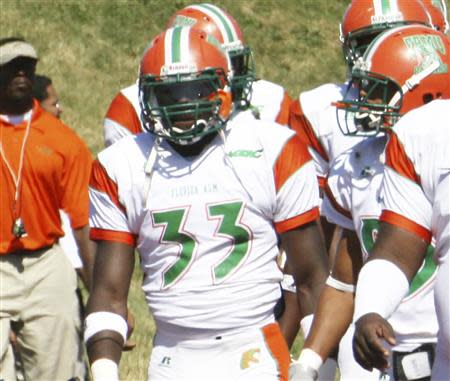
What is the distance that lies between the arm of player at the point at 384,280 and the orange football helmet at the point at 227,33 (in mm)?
2174

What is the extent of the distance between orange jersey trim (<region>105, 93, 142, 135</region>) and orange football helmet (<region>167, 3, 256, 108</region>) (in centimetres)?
51

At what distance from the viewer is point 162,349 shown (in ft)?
18.9

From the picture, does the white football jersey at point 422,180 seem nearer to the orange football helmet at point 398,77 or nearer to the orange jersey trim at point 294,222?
the orange jersey trim at point 294,222

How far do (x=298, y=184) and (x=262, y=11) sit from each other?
10624mm

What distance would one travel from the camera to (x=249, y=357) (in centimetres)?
566

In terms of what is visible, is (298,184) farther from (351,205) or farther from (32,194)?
(32,194)

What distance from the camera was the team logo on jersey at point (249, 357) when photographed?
5.64 m

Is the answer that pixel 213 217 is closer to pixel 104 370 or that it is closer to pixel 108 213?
pixel 108 213

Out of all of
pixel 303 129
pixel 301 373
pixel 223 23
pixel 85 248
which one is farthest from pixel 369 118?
pixel 85 248

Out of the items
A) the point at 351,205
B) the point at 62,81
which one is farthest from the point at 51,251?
the point at 62,81

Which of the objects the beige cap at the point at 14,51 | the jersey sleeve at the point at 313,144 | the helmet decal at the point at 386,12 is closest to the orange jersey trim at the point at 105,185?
the jersey sleeve at the point at 313,144

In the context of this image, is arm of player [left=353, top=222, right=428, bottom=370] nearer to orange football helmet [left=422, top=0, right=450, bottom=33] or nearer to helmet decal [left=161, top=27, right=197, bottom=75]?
helmet decal [left=161, top=27, right=197, bottom=75]

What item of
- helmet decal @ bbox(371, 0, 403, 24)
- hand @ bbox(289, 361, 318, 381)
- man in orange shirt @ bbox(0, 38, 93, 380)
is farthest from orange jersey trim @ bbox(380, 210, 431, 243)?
man in orange shirt @ bbox(0, 38, 93, 380)

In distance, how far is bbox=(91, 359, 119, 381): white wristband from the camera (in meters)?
5.54
